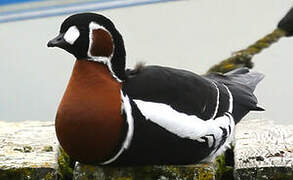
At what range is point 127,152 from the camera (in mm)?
1602

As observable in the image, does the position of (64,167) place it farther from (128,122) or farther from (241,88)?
(241,88)

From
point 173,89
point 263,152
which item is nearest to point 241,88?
point 263,152

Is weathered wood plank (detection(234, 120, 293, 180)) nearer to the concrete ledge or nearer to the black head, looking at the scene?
the concrete ledge

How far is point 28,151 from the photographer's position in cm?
204

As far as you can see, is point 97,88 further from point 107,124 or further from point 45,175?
point 45,175

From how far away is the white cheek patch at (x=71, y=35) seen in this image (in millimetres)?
1565

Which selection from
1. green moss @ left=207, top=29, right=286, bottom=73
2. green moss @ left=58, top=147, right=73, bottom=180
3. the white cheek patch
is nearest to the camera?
the white cheek patch

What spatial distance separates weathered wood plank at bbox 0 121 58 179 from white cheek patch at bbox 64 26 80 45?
388mm

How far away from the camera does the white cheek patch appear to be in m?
1.57

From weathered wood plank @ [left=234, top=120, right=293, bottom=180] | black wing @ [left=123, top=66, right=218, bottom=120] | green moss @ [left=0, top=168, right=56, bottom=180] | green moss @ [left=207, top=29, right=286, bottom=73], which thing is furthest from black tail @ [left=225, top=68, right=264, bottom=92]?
green moss @ [left=207, top=29, right=286, bottom=73]

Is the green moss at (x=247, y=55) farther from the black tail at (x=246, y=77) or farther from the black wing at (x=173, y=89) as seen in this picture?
the black wing at (x=173, y=89)

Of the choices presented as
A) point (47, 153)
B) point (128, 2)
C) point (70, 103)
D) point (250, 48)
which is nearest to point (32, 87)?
point (128, 2)

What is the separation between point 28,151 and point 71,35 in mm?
594

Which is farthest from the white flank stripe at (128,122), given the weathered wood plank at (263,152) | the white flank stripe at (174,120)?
the weathered wood plank at (263,152)
